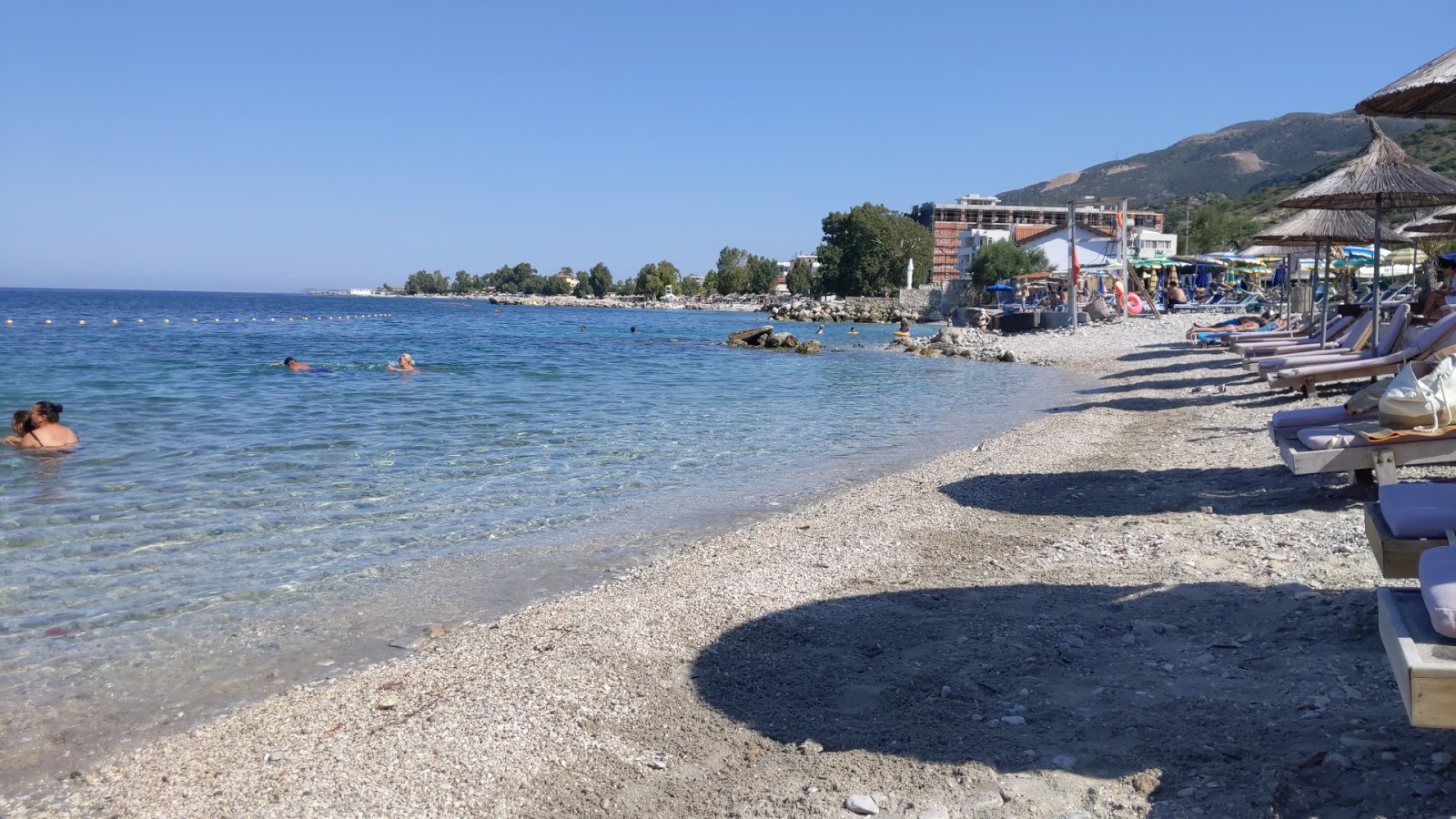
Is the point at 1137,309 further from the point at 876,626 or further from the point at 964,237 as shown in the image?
the point at 964,237

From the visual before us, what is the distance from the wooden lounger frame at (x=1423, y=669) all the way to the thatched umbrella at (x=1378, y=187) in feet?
34.9

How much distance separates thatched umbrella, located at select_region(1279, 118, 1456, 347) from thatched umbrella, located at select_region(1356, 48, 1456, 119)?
8.11 meters

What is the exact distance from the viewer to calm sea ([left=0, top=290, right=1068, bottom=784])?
5645 mm

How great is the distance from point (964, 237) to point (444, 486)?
102157 millimetres

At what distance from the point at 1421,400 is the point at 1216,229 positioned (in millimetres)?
85673

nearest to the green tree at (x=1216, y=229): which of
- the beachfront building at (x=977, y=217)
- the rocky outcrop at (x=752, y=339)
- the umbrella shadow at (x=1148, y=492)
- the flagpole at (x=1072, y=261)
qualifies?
the beachfront building at (x=977, y=217)

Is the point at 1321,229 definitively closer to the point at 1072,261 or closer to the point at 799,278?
the point at 1072,261

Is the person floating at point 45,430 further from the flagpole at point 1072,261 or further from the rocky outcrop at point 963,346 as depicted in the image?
the flagpole at point 1072,261

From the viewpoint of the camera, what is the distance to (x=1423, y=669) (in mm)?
2494

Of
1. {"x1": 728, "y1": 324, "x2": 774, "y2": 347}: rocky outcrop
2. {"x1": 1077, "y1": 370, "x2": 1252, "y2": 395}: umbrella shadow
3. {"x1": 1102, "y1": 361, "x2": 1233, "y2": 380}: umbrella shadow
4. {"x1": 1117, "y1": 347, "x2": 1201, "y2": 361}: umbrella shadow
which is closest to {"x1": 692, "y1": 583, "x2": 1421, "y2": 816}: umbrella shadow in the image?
{"x1": 1077, "y1": 370, "x2": 1252, "y2": 395}: umbrella shadow

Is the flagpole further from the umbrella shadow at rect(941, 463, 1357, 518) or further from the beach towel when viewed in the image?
the beach towel

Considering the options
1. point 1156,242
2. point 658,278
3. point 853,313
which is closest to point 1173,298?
point 853,313

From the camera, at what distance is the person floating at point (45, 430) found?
1284 centimetres

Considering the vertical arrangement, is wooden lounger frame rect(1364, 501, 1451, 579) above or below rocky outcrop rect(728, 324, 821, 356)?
above
